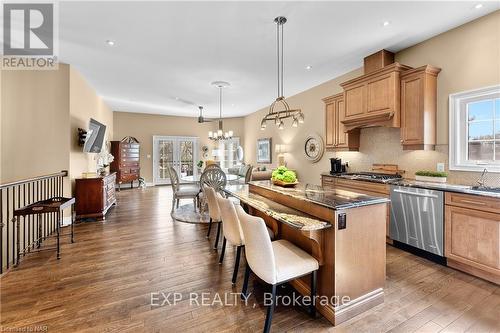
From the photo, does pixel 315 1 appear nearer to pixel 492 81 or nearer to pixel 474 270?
pixel 492 81

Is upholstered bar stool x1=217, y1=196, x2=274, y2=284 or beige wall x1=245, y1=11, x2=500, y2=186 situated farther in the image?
beige wall x1=245, y1=11, x2=500, y2=186

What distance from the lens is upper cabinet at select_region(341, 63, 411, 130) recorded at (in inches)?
137

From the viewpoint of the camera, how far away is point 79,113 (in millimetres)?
4832

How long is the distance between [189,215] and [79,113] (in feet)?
10.2

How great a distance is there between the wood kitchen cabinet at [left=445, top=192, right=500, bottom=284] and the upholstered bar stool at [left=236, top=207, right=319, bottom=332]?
1935 mm

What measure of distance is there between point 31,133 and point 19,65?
3.82 feet

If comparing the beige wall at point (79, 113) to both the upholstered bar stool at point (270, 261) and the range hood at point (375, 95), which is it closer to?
the upholstered bar stool at point (270, 261)

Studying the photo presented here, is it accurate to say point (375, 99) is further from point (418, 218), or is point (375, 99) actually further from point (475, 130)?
point (418, 218)

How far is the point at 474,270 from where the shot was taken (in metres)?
Answer: 2.58

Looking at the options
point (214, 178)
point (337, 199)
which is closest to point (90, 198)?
point (214, 178)

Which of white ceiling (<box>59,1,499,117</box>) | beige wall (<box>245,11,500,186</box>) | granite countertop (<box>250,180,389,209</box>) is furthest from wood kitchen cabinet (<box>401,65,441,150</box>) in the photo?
granite countertop (<box>250,180,389,209</box>)

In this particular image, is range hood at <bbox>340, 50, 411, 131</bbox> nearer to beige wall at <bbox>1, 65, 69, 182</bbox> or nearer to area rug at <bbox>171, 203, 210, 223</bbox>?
area rug at <bbox>171, 203, 210, 223</bbox>

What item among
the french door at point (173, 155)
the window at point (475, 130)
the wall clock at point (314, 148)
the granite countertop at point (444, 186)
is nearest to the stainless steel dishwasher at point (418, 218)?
the granite countertop at point (444, 186)

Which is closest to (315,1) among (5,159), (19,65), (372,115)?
(372,115)
